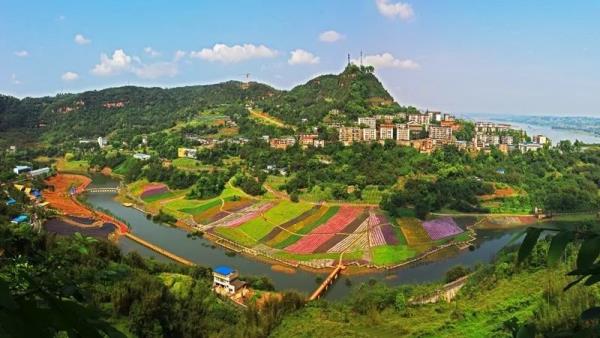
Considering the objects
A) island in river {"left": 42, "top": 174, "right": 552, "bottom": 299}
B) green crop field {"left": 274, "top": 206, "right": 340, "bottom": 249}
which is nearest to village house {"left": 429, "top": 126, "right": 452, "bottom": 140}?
island in river {"left": 42, "top": 174, "right": 552, "bottom": 299}

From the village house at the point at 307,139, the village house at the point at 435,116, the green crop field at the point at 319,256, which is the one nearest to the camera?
the green crop field at the point at 319,256

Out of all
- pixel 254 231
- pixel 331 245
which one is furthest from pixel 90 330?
pixel 254 231

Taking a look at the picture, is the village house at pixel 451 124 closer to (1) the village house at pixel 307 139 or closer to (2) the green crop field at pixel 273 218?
(1) the village house at pixel 307 139

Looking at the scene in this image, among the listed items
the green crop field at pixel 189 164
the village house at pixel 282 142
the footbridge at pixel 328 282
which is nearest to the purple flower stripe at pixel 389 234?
the footbridge at pixel 328 282

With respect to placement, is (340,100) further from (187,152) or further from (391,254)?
(391,254)

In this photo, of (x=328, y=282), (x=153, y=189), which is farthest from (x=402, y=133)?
(x=328, y=282)

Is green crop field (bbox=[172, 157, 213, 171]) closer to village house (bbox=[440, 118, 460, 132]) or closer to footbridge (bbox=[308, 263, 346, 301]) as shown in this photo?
footbridge (bbox=[308, 263, 346, 301])
